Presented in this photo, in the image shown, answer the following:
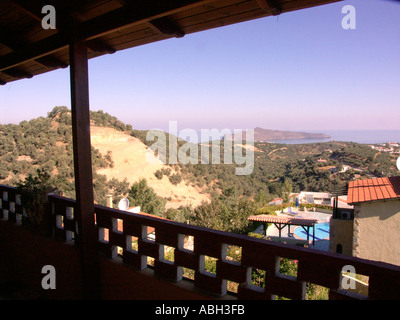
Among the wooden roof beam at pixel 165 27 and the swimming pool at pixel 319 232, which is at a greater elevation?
the wooden roof beam at pixel 165 27

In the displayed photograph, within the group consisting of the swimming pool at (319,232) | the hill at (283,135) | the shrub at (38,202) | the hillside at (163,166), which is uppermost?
the hill at (283,135)

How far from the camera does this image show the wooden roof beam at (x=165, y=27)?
157 cm

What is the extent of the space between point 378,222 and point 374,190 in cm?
111

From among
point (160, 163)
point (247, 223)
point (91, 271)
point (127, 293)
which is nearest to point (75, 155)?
point (91, 271)

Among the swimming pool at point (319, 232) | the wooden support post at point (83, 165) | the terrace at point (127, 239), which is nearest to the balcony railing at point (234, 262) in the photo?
the terrace at point (127, 239)

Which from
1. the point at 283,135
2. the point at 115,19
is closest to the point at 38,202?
the point at 115,19

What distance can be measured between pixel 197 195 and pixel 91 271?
27340mm

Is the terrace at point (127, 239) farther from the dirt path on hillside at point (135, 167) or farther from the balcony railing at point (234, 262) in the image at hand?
the dirt path on hillside at point (135, 167)

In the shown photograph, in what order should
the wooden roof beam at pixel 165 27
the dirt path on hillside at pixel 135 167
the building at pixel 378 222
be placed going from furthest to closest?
the dirt path on hillside at pixel 135 167
the building at pixel 378 222
the wooden roof beam at pixel 165 27

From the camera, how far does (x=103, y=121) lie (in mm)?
33219

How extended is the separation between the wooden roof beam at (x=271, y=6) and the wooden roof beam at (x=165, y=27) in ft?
1.86

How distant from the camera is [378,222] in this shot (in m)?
6.93
